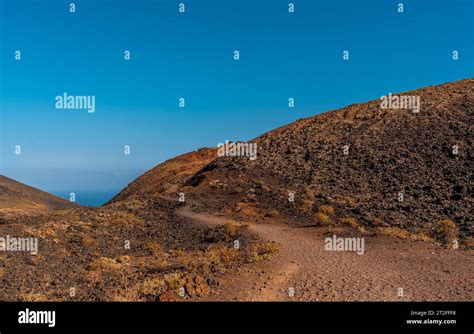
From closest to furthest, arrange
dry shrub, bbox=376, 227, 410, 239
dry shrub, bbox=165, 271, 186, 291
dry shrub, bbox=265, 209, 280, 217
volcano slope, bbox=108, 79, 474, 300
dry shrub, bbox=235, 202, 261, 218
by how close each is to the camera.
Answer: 1. dry shrub, bbox=165, 271, 186, 291
2. volcano slope, bbox=108, 79, 474, 300
3. dry shrub, bbox=376, 227, 410, 239
4. dry shrub, bbox=265, 209, 280, 217
5. dry shrub, bbox=235, 202, 261, 218

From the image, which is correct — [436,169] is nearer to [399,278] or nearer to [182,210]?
[182,210]

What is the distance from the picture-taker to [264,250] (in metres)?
17.3

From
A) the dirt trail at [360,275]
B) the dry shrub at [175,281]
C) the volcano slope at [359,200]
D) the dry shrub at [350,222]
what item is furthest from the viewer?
the dry shrub at [350,222]

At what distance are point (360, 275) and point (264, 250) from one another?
4637 mm

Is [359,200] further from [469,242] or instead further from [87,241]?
[87,241]

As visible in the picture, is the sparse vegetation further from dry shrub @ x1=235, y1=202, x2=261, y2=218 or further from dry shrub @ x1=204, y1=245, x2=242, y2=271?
dry shrub @ x1=204, y1=245, x2=242, y2=271

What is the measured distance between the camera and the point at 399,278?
43.9ft

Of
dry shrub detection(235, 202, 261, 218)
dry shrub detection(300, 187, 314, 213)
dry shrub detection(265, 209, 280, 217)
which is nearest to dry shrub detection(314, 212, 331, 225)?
dry shrub detection(300, 187, 314, 213)

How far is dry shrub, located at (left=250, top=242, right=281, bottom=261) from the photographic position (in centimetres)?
1584

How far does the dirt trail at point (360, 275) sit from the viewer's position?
467 inches

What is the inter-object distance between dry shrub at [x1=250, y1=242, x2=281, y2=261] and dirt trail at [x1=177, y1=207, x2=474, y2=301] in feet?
1.03

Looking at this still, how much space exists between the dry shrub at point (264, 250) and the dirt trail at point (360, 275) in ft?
1.03

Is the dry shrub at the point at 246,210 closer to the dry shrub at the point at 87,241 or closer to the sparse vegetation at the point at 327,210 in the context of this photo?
the sparse vegetation at the point at 327,210
